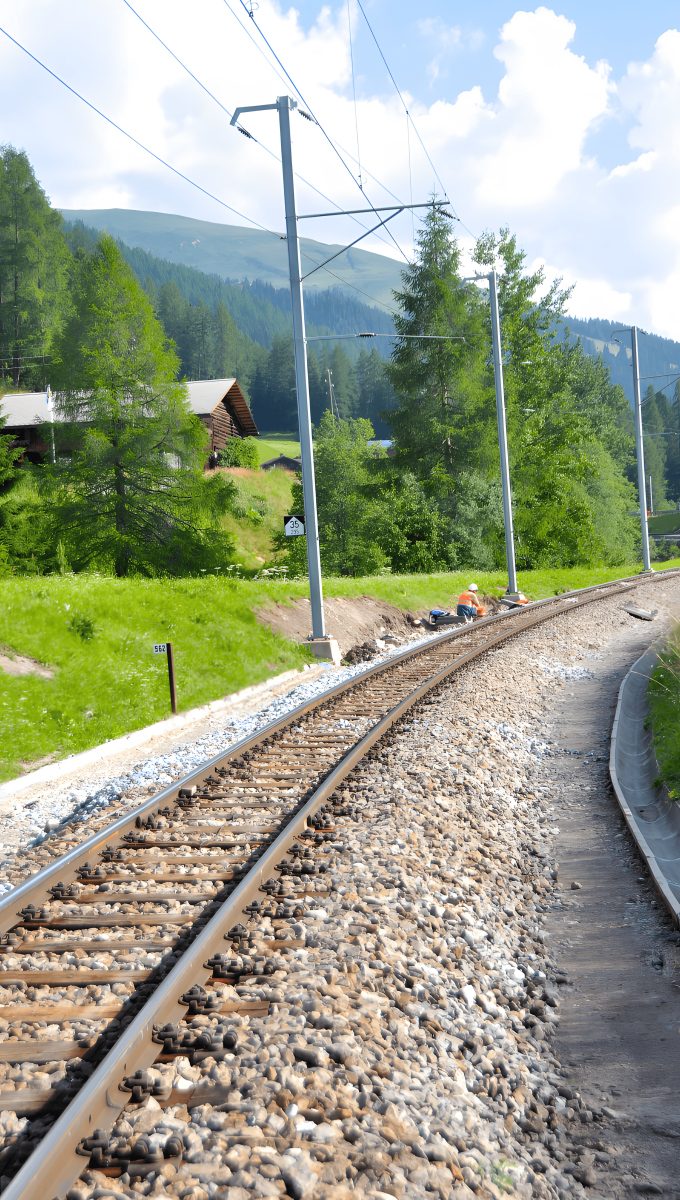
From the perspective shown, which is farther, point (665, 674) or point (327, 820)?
point (665, 674)

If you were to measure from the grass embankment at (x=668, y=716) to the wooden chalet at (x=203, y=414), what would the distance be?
105 ft

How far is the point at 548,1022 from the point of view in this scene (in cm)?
450

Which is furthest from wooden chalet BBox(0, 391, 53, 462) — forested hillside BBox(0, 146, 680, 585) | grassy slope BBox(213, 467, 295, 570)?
grassy slope BBox(213, 467, 295, 570)

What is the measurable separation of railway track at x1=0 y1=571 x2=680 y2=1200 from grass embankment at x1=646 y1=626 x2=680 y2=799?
→ 3065 mm

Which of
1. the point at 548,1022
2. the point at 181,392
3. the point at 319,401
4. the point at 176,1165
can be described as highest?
the point at 319,401

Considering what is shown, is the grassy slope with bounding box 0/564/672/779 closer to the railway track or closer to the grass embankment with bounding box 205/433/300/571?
the railway track

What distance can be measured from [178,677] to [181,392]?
15114 mm

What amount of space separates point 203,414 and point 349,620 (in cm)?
3145

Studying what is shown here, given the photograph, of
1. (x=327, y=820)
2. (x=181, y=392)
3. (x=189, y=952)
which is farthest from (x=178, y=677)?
(x=181, y=392)

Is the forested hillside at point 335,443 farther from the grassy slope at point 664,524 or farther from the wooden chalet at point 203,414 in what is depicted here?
the grassy slope at point 664,524

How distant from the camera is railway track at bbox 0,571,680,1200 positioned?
3143mm

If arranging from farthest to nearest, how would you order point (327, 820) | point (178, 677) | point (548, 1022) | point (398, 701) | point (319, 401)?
point (319, 401) → point (178, 677) → point (398, 701) → point (327, 820) → point (548, 1022)

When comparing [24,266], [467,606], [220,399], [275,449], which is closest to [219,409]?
[220,399]

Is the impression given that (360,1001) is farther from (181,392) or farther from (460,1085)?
(181,392)
